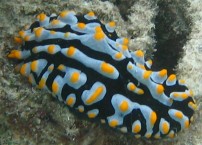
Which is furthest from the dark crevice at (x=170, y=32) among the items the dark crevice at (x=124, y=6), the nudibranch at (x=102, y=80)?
the nudibranch at (x=102, y=80)

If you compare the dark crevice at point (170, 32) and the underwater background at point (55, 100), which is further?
the dark crevice at point (170, 32)

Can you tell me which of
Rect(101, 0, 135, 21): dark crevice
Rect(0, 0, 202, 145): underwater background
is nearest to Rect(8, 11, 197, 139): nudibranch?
Rect(0, 0, 202, 145): underwater background

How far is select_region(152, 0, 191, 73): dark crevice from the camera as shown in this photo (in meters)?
4.25

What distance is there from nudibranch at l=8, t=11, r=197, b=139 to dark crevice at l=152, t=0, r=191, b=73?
1.38 metres

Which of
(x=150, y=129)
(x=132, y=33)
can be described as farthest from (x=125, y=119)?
(x=132, y=33)

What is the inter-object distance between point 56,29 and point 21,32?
0.35 meters

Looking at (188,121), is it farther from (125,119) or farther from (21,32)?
(21,32)

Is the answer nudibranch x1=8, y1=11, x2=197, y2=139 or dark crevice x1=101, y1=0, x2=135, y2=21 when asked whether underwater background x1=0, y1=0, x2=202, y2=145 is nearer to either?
dark crevice x1=101, y1=0, x2=135, y2=21

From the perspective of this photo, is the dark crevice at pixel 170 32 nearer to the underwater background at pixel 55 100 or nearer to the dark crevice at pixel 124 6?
the underwater background at pixel 55 100

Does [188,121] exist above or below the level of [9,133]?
above

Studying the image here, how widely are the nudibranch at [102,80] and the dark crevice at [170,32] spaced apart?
138 centimetres

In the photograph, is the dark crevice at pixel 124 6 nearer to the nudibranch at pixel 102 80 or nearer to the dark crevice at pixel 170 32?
the dark crevice at pixel 170 32

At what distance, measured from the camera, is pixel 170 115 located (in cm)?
290

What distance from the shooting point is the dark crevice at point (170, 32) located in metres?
4.25
